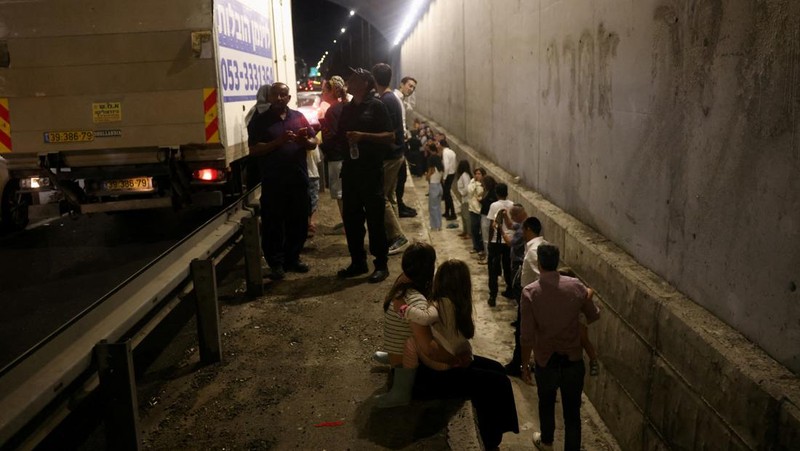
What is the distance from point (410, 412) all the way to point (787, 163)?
2.47 m

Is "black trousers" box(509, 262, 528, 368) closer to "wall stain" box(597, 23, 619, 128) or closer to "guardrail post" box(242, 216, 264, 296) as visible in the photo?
"wall stain" box(597, 23, 619, 128)

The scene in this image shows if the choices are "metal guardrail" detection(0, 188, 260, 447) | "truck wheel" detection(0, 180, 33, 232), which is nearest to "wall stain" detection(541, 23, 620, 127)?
"metal guardrail" detection(0, 188, 260, 447)

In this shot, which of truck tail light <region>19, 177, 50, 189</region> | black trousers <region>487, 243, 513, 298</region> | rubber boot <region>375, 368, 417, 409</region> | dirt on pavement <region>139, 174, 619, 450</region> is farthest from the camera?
truck tail light <region>19, 177, 50, 189</region>

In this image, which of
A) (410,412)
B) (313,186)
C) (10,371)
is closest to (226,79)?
(313,186)

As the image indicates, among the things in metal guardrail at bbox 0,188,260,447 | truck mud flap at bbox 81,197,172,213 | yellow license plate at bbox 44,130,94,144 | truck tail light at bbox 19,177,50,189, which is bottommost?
metal guardrail at bbox 0,188,260,447

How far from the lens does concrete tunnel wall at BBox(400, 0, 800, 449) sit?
3.18m

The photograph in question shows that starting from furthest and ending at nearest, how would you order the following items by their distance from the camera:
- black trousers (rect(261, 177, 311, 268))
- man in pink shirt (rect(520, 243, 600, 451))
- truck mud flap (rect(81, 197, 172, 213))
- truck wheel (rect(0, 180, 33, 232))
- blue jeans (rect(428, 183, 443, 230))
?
1. blue jeans (rect(428, 183, 443, 230))
2. truck wheel (rect(0, 180, 33, 232))
3. truck mud flap (rect(81, 197, 172, 213))
4. black trousers (rect(261, 177, 311, 268))
5. man in pink shirt (rect(520, 243, 600, 451))

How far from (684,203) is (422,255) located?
1.69 meters

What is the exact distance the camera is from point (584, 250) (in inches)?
229

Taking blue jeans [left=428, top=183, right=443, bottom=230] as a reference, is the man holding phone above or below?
above

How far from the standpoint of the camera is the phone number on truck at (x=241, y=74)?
→ 298 inches

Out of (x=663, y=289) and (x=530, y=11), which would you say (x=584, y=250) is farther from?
(x=530, y=11)

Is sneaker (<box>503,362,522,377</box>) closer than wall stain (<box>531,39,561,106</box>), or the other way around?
sneaker (<box>503,362,522,377</box>)

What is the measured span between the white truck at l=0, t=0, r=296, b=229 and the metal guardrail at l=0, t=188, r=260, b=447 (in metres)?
2.79
